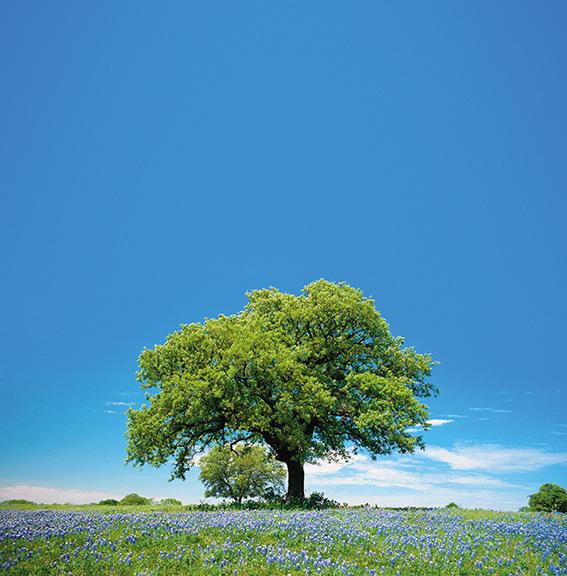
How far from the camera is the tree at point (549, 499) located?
33719 millimetres

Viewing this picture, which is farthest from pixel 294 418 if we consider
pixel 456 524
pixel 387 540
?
pixel 387 540

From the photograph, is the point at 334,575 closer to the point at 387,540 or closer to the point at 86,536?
the point at 387,540

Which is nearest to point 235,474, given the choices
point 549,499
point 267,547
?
point 549,499

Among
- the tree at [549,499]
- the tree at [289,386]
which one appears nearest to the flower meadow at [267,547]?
the tree at [289,386]

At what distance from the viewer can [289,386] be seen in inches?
1048

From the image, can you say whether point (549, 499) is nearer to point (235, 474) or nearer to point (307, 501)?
point (307, 501)

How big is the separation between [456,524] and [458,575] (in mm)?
6754

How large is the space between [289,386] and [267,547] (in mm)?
15388

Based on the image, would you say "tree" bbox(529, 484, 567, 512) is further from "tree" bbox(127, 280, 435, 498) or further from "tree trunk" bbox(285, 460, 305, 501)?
"tree trunk" bbox(285, 460, 305, 501)

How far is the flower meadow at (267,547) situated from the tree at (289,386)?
10427mm

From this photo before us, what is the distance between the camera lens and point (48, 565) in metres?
10.4

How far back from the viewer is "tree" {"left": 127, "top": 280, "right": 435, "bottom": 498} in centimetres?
2572

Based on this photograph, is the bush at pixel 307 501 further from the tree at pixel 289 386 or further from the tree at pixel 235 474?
the tree at pixel 235 474

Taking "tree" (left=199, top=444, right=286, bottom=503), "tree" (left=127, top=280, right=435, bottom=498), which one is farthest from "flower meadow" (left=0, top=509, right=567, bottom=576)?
"tree" (left=199, top=444, right=286, bottom=503)
